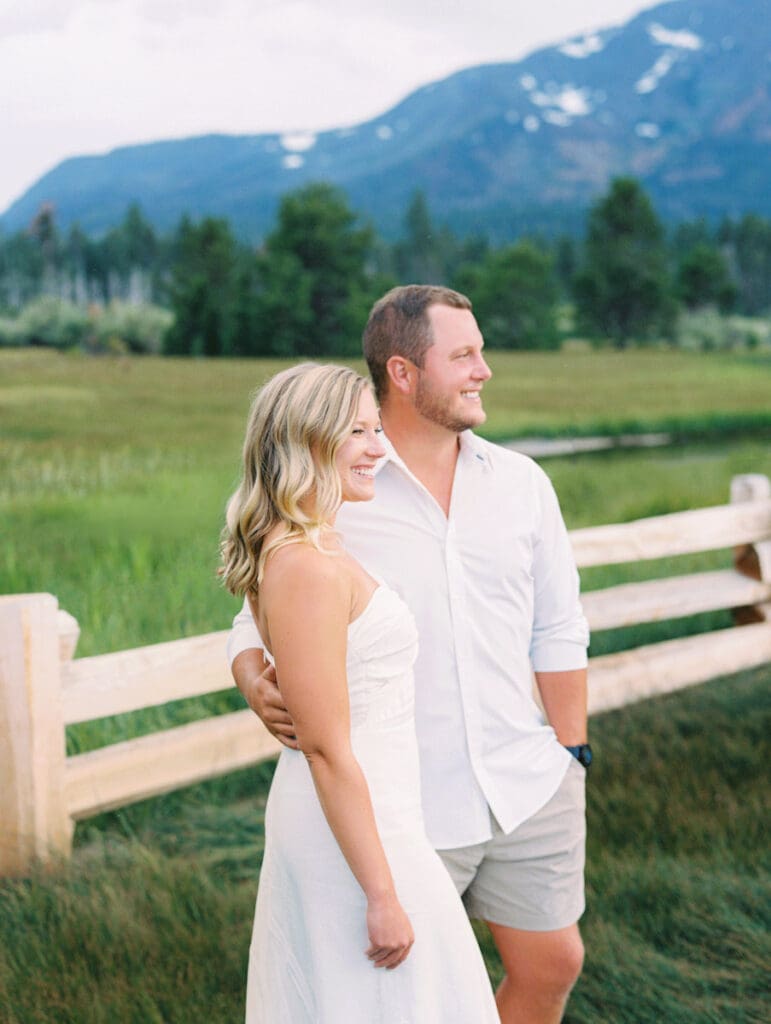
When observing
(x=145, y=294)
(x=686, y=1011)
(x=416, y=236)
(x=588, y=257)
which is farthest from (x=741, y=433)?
(x=686, y=1011)

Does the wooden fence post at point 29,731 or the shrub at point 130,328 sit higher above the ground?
the shrub at point 130,328

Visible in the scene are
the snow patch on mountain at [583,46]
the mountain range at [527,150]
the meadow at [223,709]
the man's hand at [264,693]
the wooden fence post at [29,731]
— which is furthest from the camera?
the snow patch on mountain at [583,46]

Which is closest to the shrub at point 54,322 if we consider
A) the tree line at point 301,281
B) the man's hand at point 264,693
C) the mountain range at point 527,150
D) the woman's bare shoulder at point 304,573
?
the tree line at point 301,281

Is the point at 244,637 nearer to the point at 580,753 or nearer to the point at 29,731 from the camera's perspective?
the point at 580,753

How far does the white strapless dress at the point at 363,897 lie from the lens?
5.64ft

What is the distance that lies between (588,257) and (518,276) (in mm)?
771

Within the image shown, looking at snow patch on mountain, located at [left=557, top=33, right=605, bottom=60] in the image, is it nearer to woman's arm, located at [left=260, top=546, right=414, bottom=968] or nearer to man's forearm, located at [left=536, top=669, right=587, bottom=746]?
man's forearm, located at [left=536, top=669, right=587, bottom=746]

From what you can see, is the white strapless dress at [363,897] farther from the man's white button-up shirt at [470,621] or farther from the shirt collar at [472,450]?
the shirt collar at [472,450]

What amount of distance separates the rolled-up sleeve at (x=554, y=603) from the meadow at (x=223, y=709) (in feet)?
3.18

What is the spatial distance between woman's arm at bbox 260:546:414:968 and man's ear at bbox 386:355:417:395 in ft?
2.41

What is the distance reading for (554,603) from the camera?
2.48m

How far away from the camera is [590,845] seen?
3805 mm

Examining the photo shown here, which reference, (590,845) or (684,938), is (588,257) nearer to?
(590,845)

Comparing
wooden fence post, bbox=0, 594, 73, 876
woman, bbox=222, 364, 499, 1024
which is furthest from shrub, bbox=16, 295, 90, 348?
woman, bbox=222, 364, 499, 1024
